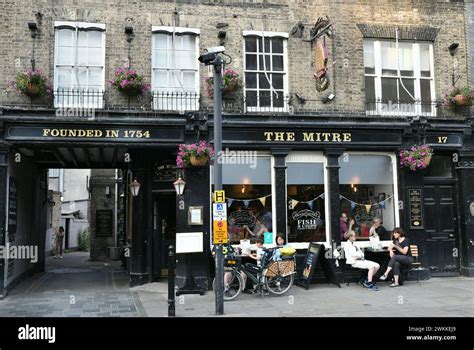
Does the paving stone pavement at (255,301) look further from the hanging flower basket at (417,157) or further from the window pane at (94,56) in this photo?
the window pane at (94,56)

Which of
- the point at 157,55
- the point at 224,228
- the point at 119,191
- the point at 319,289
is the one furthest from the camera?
the point at 119,191

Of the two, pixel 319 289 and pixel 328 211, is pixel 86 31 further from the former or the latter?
pixel 319 289

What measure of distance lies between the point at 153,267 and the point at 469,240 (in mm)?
8731

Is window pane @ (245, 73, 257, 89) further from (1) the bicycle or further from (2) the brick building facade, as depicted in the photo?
(1) the bicycle

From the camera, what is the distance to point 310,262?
1182 centimetres

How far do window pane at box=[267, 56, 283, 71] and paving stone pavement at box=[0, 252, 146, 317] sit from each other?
6904mm

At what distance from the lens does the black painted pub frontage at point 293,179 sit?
39.0ft

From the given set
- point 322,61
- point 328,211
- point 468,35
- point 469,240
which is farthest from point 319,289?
point 468,35

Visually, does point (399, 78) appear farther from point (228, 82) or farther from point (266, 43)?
point (228, 82)

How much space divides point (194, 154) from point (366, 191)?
5.01 metres

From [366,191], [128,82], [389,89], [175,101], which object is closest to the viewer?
[128,82]

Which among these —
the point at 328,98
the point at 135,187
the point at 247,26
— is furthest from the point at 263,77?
the point at 135,187

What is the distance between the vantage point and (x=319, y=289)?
1173cm

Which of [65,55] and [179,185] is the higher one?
[65,55]
